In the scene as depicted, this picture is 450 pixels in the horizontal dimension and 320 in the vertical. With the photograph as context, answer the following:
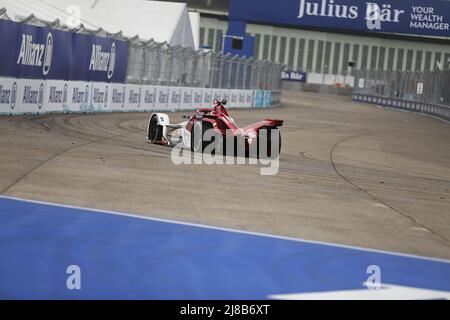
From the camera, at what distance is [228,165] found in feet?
52.5

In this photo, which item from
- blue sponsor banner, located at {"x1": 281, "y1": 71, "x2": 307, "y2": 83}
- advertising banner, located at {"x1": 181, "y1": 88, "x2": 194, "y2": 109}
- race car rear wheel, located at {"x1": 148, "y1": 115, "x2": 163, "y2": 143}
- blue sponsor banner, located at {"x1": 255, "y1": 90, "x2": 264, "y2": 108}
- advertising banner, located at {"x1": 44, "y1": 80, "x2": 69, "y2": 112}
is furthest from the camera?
blue sponsor banner, located at {"x1": 281, "y1": 71, "x2": 307, "y2": 83}

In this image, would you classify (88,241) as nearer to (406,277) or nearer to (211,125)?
(406,277)

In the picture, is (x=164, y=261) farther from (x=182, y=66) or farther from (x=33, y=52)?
(x=182, y=66)

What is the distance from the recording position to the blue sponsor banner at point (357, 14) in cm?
5666

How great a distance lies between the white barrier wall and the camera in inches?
885

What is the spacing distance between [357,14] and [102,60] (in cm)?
2901

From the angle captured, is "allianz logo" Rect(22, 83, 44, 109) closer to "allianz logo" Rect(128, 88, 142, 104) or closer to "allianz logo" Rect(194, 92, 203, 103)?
"allianz logo" Rect(128, 88, 142, 104)

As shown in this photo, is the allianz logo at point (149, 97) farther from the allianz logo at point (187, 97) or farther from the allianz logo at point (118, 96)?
the allianz logo at point (187, 97)

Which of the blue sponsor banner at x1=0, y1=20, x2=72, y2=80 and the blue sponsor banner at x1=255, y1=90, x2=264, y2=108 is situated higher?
the blue sponsor banner at x1=0, y1=20, x2=72, y2=80

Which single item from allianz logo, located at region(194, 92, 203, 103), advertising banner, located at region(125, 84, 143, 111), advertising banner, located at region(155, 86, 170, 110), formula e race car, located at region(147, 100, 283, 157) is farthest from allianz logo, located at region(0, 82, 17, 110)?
allianz logo, located at region(194, 92, 203, 103)

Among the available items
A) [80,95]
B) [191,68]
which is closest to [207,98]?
[191,68]

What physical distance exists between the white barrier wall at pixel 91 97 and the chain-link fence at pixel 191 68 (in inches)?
14.9

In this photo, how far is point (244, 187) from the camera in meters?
13.2

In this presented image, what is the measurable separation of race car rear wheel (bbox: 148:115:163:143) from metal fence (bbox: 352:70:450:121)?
30892 millimetres
